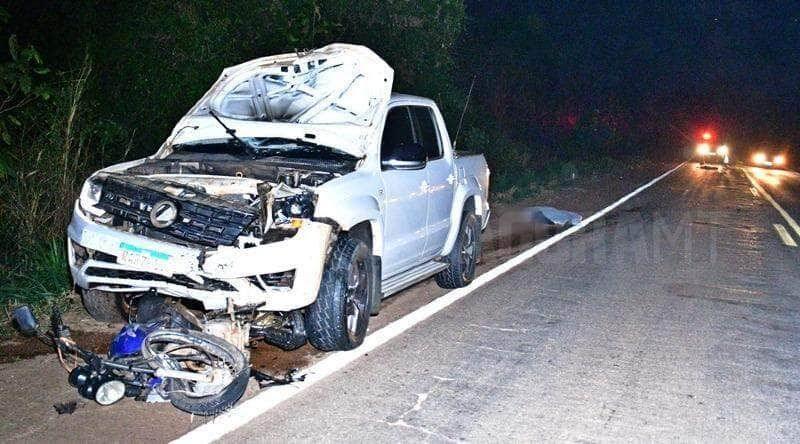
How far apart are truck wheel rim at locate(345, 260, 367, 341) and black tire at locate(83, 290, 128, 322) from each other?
1867 mm

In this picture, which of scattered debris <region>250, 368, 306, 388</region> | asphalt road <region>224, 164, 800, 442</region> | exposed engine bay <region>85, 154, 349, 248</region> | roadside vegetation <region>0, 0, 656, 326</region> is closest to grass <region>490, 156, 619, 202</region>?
roadside vegetation <region>0, 0, 656, 326</region>

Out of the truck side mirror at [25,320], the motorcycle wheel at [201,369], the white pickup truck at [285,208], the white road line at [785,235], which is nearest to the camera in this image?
the motorcycle wheel at [201,369]

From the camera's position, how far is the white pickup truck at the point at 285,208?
16.8 ft

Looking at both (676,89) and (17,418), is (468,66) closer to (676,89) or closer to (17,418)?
(17,418)

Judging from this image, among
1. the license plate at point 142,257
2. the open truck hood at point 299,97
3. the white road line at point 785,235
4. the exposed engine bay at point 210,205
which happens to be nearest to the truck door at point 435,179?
the open truck hood at point 299,97

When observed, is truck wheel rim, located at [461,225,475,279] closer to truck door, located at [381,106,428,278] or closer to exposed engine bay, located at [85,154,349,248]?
truck door, located at [381,106,428,278]

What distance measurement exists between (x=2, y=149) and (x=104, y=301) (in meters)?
3.49

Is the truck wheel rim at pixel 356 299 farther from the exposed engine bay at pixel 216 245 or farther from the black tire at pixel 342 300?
the exposed engine bay at pixel 216 245

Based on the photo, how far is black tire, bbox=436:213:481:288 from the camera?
327 inches

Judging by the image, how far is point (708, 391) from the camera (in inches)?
213

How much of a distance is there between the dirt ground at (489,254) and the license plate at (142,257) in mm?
1068

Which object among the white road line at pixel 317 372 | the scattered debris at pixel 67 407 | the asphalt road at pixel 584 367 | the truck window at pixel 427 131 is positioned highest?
the truck window at pixel 427 131

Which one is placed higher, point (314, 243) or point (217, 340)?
point (314, 243)

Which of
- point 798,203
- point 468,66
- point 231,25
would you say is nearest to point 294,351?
point 231,25
